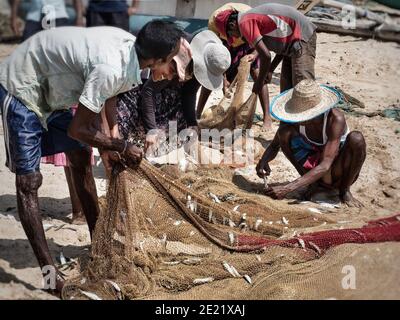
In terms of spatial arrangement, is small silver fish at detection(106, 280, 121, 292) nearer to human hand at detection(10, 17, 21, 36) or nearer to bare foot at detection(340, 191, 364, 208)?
bare foot at detection(340, 191, 364, 208)

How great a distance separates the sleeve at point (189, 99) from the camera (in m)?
5.72

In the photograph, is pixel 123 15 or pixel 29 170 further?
pixel 123 15

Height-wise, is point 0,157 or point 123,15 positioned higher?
point 123,15

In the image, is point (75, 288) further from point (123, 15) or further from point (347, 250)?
point (123, 15)

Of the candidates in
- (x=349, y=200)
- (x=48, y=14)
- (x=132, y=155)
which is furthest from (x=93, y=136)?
(x=48, y=14)

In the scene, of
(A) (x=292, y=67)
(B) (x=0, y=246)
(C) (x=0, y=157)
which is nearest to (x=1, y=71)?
(B) (x=0, y=246)

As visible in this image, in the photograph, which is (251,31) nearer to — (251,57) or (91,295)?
(251,57)

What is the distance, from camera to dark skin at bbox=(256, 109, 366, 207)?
16.3ft

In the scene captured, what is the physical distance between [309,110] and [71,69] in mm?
2258

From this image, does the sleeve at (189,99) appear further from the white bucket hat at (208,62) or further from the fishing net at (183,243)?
the fishing net at (183,243)

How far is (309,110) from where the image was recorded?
16.4ft

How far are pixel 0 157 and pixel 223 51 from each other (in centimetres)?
251

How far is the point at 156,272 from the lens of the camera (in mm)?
3963
